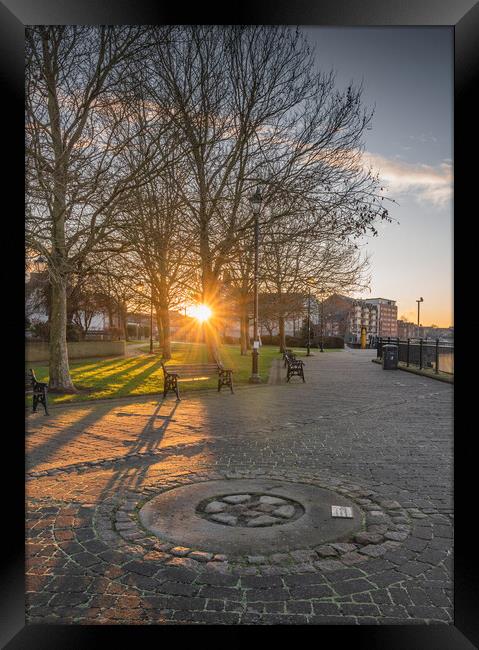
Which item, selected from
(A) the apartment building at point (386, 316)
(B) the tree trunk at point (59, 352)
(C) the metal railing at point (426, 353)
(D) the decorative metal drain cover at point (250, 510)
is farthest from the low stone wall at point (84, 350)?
(A) the apartment building at point (386, 316)

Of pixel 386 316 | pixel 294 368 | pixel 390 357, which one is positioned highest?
pixel 386 316

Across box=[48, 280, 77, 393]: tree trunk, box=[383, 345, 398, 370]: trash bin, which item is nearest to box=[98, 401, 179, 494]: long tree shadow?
box=[48, 280, 77, 393]: tree trunk

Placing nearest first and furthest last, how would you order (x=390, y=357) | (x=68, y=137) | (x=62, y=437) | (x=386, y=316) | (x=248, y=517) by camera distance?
(x=248, y=517) → (x=62, y=437) → (x=68, y=137) → (x=390, y=357) → (x=386, y=316)

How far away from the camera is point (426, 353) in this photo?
2330 cm

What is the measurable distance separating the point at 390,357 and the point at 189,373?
13.3 m

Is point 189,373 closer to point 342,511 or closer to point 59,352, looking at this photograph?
point 59,352

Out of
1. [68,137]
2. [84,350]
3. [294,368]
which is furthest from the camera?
[84,350]

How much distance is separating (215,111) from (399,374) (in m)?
14.0

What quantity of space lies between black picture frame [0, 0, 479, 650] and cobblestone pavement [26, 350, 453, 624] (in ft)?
1.70
